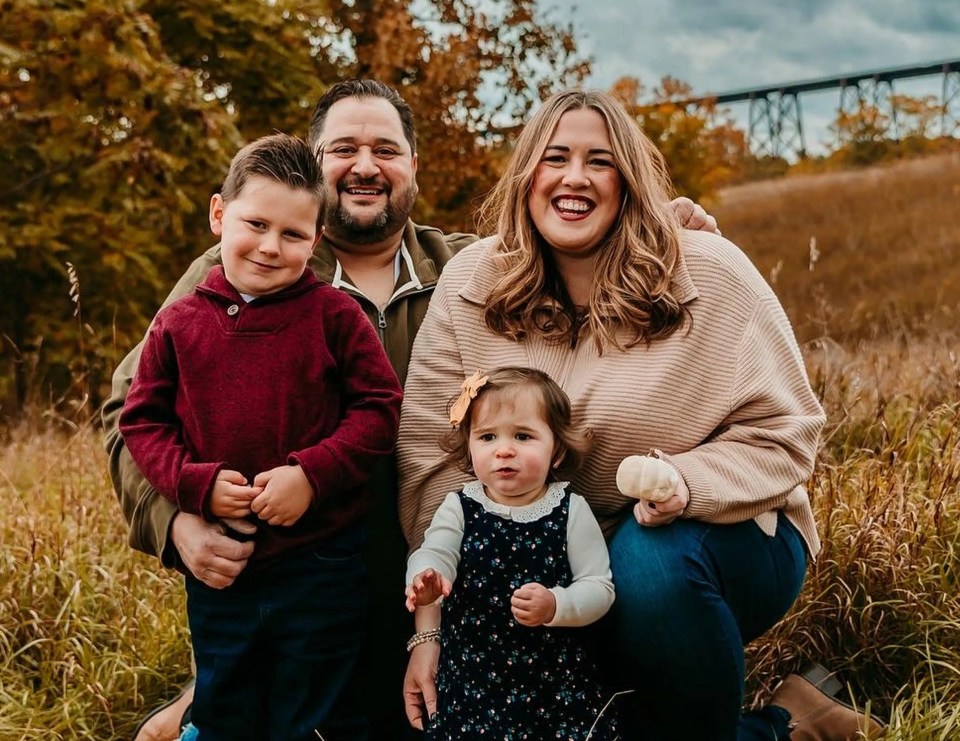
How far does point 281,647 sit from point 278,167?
1220 millimetres

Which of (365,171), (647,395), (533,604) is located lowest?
(533,604)

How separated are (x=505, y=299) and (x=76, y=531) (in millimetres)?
2079

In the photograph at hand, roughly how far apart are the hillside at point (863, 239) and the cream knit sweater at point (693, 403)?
5.86 metres

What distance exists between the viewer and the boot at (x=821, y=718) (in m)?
3.12

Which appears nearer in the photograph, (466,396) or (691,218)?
(466,396)

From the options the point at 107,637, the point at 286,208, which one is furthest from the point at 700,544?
the point at 107,637

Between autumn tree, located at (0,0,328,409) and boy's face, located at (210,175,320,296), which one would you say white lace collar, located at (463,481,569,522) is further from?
autumn tree, located at (0,0,328,409)

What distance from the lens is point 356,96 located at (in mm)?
3545

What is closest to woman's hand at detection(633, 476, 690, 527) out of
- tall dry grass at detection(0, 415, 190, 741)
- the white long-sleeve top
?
the white long-sleeve top

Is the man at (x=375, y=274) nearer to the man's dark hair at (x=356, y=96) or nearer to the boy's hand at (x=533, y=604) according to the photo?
the man's dark hair at (x=356, y=96)

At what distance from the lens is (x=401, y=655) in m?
3.34

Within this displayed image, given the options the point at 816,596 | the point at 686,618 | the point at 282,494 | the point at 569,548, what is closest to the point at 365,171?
the point at 282,494

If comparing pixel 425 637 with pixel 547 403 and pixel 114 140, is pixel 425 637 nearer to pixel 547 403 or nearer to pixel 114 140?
pixel 547 403

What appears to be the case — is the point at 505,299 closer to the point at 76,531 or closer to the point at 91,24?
the point at 76,531
